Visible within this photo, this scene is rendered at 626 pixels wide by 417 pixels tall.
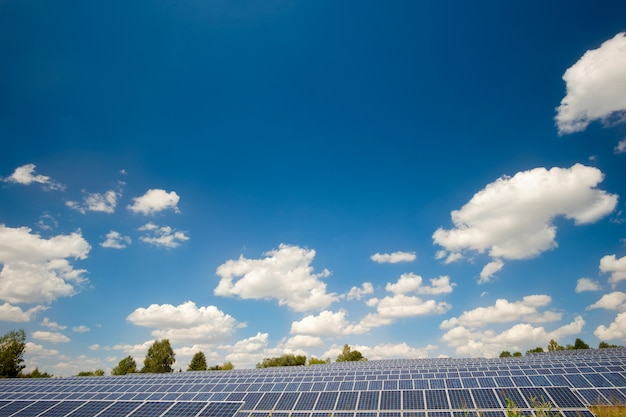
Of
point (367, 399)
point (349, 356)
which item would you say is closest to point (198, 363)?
point (349, 356)

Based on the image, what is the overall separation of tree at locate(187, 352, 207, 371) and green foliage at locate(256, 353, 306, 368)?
2102 cm

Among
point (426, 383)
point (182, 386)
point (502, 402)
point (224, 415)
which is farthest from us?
point (182, 386)

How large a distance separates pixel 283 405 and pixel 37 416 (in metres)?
17.9

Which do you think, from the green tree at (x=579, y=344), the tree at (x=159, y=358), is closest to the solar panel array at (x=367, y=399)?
the tree at (x=159, y=358)

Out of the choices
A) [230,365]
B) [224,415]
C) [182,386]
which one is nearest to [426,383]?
[224,415]

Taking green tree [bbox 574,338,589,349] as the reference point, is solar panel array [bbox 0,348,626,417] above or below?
below

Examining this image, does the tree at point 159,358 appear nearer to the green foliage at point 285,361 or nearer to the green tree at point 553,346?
the green foliage at point 285,361

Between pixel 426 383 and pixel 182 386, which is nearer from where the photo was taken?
pixel 426 383

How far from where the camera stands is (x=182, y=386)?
116 feet

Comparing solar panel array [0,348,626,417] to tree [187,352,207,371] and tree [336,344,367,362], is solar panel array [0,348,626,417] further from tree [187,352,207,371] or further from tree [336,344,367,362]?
tree [336,344,367,362]

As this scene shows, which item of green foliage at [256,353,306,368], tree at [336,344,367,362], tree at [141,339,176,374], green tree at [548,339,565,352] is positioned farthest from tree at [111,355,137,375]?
green tree at [548,339,565,352]

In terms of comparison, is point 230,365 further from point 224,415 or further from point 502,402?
point 502,402

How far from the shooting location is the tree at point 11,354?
281 ft

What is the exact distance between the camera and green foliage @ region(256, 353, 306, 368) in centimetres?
11381
